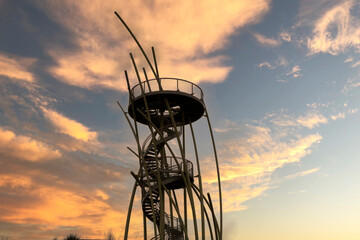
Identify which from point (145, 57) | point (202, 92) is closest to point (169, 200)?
point (202, 92)

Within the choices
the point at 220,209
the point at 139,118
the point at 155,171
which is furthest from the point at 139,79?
the point at 220,209

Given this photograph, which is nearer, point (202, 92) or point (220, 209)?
point (220, 209)

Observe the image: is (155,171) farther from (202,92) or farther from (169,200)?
(202,92)

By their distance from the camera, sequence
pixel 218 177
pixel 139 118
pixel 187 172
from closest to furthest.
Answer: pixel 187 172 < pixel 218 177 < pixel 139 118

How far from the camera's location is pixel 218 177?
83.9 feet

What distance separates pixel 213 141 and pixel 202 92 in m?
3.70

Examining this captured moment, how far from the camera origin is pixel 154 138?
965 inches

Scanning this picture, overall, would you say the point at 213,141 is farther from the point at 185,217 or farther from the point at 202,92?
the point at 185,217

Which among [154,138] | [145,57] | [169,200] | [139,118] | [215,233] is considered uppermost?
[145,57]

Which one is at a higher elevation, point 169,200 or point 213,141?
point 213,141

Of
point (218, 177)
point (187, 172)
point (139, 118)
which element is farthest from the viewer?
point (139, 118)

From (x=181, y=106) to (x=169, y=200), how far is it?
22.7ft

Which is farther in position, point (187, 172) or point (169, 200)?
point (169, 200)

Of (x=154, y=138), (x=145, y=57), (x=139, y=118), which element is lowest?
(x=154, y=138)
